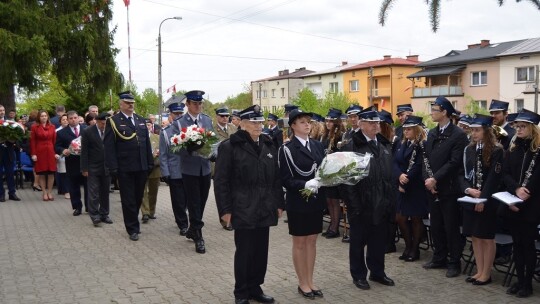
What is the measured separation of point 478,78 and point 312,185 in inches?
2380

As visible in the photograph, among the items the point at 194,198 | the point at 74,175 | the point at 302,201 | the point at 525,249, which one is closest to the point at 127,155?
the point at 194,198

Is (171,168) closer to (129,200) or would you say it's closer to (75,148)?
(129,200)

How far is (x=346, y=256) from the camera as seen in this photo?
27.2 ft

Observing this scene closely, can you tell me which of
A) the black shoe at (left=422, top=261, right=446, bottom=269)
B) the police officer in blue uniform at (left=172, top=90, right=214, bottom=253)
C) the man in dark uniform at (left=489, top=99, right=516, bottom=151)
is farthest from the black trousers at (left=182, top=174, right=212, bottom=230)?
the man in dark uniform at (left=489, top=99, right=516, bottom=151)

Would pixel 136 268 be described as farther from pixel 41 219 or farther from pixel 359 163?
pixel 41 219

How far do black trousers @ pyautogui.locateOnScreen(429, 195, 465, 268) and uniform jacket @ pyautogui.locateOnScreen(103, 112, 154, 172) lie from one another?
16.0ft

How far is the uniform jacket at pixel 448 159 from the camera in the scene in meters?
7.21

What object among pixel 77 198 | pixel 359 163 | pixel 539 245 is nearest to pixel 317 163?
pixel 359 163

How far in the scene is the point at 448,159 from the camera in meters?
7.31

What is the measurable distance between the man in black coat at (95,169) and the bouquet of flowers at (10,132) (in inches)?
147

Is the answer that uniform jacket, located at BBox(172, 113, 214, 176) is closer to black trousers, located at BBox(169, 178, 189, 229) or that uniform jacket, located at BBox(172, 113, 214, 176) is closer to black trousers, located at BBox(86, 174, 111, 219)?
black trousers, located at BBox(169, 178, 189, 229)

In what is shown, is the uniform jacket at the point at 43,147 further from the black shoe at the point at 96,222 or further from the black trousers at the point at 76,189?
the black shoe at the point at 96,222

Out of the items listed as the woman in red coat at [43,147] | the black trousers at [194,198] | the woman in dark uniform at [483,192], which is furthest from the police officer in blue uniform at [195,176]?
the woman in red coat at [43,147]

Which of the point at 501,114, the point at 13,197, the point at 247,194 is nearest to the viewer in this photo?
the point at 247,194
